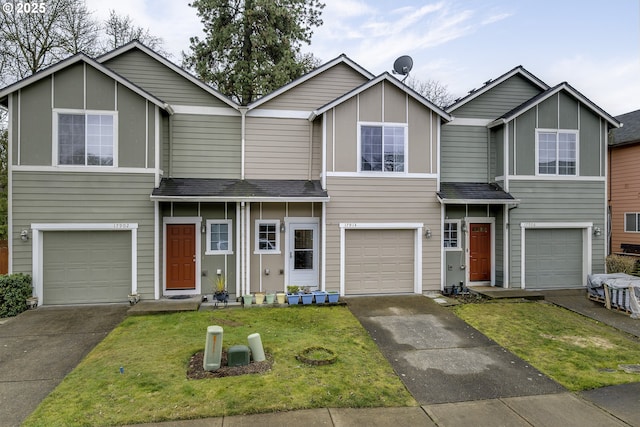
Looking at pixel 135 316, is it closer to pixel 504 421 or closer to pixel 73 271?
pixel 73 271

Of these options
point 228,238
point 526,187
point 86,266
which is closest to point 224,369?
point 228,238

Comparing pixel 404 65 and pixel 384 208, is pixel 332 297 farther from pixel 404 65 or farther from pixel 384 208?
pixel 404 65

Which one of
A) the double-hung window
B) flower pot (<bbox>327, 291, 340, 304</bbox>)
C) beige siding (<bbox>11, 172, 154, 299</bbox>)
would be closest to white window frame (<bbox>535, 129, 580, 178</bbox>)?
the double-hung window

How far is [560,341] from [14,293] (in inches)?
493

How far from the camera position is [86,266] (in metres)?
9.67

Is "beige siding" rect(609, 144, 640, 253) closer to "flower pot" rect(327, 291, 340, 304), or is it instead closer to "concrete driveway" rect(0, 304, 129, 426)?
"flower pot" rect(327, 291, 340, 304)

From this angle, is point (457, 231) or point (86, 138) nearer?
point (86, 138)

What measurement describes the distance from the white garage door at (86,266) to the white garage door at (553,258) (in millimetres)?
12347

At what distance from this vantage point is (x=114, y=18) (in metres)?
18.9

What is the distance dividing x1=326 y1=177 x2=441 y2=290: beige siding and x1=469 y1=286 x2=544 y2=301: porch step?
1.35m

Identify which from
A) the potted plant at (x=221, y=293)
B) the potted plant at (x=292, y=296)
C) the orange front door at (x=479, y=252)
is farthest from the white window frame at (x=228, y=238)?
the orange front door at (x=479, y=252)

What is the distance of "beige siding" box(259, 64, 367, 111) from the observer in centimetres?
1116

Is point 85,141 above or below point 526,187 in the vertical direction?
above

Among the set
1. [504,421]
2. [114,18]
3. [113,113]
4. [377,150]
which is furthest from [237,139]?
[114,18]
